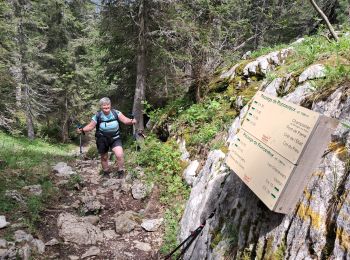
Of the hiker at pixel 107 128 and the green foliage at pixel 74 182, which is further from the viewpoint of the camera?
the hiker at pixel 107 128

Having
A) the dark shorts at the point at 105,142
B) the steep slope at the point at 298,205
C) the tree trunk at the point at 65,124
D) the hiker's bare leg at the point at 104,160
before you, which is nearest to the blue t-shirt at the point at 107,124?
the dark shorts at the point at 105,142

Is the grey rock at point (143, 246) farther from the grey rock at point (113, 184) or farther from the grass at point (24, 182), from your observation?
the grey rock at point (113, 184)

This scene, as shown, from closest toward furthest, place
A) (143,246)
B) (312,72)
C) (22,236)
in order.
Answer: (312,72) → (22,236) → (143,246)

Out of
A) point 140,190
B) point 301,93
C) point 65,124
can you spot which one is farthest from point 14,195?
point 65,124

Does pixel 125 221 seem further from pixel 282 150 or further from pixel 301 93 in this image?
pixel 282 150

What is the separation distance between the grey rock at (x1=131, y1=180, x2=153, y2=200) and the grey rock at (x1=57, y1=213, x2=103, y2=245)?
1.44m

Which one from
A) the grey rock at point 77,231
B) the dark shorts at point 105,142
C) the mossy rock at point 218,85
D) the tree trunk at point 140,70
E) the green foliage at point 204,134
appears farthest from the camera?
the tree trunk at point 140,70

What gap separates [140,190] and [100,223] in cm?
133

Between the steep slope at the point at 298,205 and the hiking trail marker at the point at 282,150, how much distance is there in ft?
0.80

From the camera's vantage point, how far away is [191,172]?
291 inches

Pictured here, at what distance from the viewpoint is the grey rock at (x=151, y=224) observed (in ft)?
21.4

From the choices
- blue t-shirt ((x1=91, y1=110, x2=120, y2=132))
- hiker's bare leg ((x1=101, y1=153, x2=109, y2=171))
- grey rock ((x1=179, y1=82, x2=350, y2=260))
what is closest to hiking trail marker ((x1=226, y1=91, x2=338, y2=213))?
grey rock ((x1=179, y1=82, x2=350, y2=260))

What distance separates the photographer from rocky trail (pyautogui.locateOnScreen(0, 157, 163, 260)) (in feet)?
18.2

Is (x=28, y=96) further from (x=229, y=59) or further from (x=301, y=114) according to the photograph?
(x=301, y=114)
